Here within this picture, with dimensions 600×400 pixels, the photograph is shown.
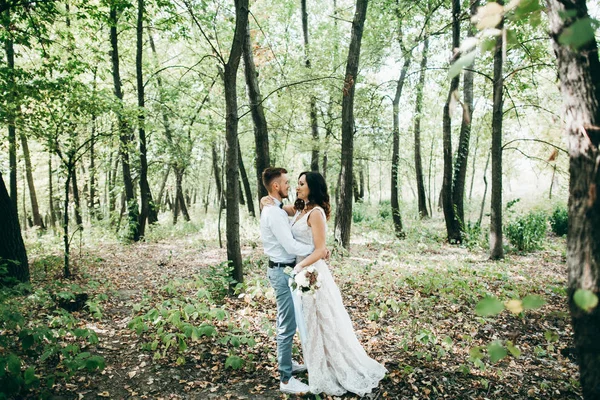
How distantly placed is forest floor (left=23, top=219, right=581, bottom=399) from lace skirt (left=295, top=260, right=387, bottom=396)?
0.28m

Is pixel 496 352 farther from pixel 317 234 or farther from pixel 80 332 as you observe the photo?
pixel 80 332

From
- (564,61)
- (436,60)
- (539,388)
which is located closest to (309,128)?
(436,60)

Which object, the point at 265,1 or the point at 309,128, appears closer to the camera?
the point at 309,128

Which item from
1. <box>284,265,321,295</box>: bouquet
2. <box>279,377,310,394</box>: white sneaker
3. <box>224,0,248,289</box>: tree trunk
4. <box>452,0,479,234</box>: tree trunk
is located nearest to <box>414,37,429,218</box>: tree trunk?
<box>452,0,479,234</box>: tree trunk

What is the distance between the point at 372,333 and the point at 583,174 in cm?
403

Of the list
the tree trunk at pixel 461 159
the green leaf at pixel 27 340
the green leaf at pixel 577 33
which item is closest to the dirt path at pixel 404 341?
the green leaf at pixel 27 340

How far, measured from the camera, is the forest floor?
3705mm

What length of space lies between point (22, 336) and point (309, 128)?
13560 millimetres

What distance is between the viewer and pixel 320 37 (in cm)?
1630

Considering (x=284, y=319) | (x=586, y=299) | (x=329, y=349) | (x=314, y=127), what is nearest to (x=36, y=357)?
(x=284, y=319)

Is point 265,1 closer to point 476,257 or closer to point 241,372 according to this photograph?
point 476,257

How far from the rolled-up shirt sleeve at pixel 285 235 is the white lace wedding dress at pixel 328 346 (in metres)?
0.16

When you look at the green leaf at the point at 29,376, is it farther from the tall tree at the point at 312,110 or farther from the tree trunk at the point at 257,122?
the tall tree at the point at 312,110

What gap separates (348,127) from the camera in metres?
8.76
